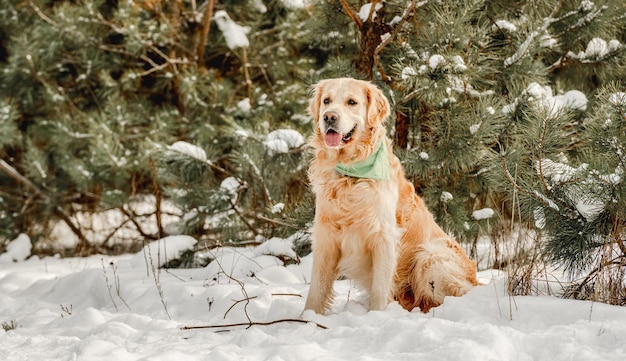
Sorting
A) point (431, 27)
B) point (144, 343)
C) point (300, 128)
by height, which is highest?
point (431, 27)

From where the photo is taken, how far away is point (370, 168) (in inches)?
132

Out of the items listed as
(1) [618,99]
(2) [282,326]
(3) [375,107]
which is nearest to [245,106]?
(3) [375,107]

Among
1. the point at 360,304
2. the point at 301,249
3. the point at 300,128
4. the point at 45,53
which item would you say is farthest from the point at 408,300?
the point at 45,53

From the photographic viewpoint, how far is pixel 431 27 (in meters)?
4.40

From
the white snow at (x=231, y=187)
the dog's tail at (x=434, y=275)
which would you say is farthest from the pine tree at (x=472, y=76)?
the white snow at (x=231, y=187)

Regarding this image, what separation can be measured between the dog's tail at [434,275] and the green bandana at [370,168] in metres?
0.56

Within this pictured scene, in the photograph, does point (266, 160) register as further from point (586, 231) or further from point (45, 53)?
point (45, 53)

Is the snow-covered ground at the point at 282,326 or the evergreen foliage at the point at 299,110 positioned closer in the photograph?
the snow-covered ground at the point at 282,326

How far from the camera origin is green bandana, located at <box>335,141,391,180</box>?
132 inches

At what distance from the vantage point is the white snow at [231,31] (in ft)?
21.9

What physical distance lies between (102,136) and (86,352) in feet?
15.3

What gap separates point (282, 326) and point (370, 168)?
0.99 m

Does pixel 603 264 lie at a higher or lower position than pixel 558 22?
lower

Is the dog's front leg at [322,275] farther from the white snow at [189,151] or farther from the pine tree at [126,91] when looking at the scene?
the pine tree at [126,91]
